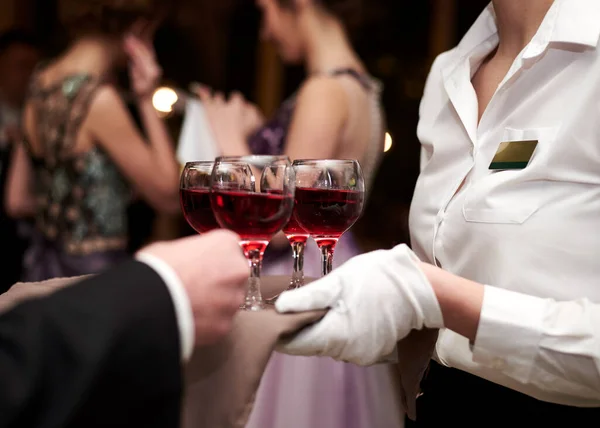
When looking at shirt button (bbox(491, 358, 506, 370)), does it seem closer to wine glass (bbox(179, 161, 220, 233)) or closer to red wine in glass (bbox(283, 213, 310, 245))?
red wine in glass (bbox(283, 213, 310, 245))

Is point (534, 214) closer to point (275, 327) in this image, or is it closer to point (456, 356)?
point (456, 356)

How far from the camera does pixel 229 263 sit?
811mm

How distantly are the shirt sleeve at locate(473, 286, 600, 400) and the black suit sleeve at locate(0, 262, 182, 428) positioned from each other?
0.50 m

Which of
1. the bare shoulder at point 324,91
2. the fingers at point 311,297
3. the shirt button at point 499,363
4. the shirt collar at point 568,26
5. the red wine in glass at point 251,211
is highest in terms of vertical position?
the shirt collar at point 568,26

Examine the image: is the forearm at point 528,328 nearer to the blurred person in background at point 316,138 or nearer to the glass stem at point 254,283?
the glass stem at point 254,283

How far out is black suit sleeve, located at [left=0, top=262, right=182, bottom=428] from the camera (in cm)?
66

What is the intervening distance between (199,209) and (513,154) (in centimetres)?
54

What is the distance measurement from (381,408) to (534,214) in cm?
134

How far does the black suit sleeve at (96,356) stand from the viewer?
0.66 meters

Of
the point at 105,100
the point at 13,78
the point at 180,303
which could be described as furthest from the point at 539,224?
the point at 13,78

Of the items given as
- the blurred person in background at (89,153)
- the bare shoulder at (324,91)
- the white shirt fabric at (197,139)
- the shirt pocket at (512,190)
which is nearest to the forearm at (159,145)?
the blurred person in background at (89,153)

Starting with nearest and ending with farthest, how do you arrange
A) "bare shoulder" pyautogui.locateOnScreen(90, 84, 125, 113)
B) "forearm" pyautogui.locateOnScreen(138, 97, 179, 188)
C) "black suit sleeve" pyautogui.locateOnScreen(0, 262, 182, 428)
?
"black suit sleeve" pyautogui.locateOnScreen(0, 262, 182, 428)
"bare shoulder" pyautogui.locateOnScreen(90, 84, 125, 113)
"forearm" pyautogui.locateOnScreen(138, 97, 179, 188)

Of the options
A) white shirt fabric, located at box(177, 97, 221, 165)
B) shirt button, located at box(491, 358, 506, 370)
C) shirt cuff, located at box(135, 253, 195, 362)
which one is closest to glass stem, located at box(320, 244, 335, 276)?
shirt button, located at box(491, 358, 506, 370)

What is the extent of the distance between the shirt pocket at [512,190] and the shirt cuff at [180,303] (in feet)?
2.07
